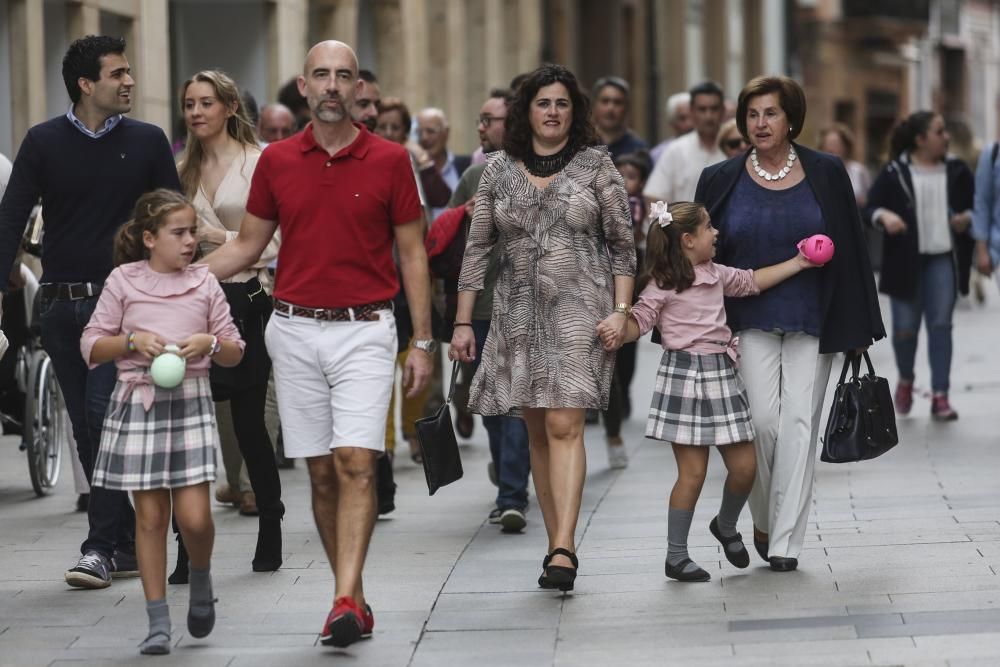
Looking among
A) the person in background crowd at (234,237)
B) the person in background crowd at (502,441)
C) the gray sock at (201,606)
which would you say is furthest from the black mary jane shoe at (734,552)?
the gray sock at (201,606)

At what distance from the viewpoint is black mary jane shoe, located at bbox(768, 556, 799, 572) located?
7.88 m

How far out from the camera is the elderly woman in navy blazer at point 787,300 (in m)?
7.93

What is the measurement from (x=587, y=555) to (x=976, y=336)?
1332 centimetres

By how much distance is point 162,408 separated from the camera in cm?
676

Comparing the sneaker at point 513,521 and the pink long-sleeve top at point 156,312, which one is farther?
the sneaker at point 513,521

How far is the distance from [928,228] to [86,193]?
21.4ft

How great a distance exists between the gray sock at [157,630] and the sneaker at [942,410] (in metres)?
7.53

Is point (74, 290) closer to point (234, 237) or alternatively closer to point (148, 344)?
point (234, 237)

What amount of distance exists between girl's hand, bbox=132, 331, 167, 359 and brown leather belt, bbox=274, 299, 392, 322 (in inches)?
19.4

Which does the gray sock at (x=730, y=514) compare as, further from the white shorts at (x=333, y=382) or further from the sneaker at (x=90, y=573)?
the sneaker at (x=90, y=573)

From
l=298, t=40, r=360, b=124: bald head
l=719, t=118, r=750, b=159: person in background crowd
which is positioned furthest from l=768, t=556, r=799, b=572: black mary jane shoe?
l=719, t=118, r=750, b=159: person in background crowd

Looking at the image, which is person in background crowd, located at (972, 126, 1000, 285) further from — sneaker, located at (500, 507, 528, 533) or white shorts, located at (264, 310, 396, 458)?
white shorts, located at (264, 310, 396, 458)

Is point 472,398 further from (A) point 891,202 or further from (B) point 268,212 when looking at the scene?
(A) point 891,202

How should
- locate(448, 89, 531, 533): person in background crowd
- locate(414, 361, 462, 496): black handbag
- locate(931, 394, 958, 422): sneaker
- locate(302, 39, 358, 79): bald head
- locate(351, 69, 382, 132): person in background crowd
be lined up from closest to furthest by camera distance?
locate(302, 39, 358, 79): bald head, locate(414, 361, 462, 496): black handbag, locate(448, 89, 531, 533): person in background crowd, locate(351, 69, 382, 132): person in background crowd, locate(931, 394, 958, 422): sneaker
